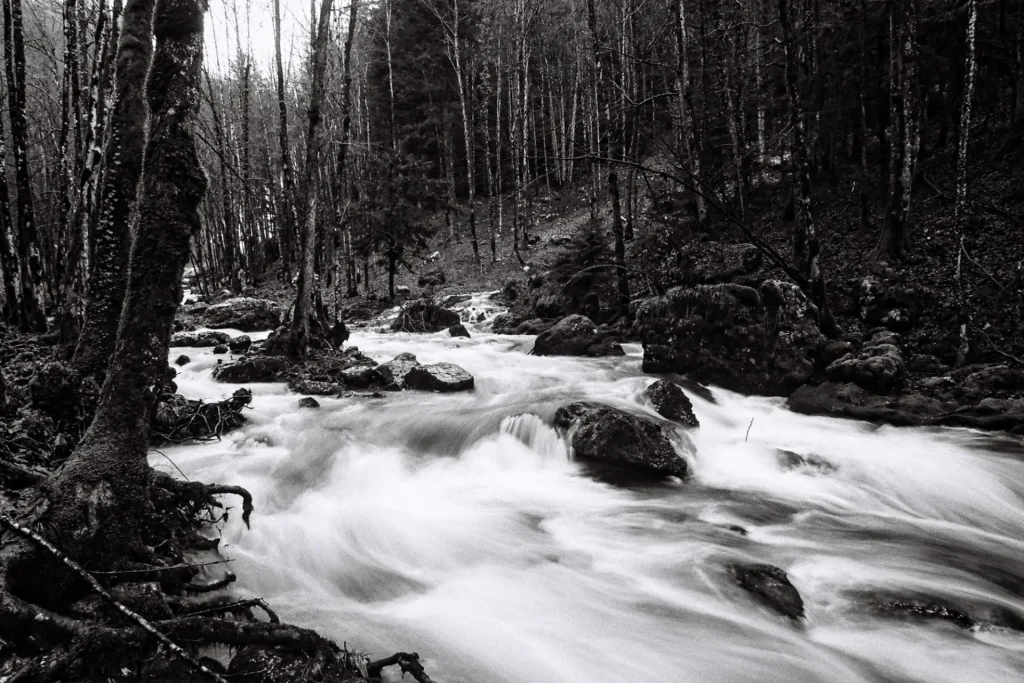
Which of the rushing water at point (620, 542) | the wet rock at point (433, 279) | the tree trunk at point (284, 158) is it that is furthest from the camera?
the wet rock at point (433, 279)

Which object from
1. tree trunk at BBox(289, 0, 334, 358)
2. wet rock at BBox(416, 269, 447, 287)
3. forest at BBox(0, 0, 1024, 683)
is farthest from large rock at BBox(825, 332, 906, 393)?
wet rock at BBox(416, 269, 447, 287)

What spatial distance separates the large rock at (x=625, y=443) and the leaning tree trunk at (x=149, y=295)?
519cm

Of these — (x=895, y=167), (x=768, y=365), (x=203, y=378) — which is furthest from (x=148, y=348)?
(x=895, y=167)

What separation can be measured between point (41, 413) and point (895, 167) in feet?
52.3

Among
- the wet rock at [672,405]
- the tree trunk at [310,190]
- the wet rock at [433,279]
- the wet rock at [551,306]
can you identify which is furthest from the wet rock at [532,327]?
the wet rock at [433,279]

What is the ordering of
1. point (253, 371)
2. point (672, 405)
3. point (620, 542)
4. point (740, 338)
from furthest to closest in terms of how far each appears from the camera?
point (253, 371), point (740, 338), point (672, 405), point (620, 542)

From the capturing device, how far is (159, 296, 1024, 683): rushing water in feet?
12.8

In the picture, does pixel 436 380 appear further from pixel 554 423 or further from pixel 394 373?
pixel 554 423

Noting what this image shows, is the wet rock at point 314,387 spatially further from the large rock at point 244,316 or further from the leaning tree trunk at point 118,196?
the large rock at point 244,316

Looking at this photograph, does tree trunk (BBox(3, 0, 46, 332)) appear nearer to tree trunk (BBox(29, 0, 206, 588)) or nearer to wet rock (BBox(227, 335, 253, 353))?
wet rock (BBox(227, 335, 253, 353))

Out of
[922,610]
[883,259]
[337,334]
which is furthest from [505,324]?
[922,610]

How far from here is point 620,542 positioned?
5543 millimetres

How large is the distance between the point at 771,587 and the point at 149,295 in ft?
16.7

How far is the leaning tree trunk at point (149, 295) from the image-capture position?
287 cm
